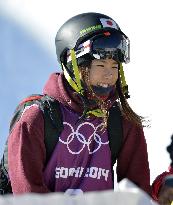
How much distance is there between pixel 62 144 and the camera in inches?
161

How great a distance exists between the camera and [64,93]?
4.31 meters

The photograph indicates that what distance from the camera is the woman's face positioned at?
13.9 feet

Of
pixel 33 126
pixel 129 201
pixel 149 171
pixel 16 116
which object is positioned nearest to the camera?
pixel 129 201

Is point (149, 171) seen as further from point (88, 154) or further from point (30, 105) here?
point (30, 105)

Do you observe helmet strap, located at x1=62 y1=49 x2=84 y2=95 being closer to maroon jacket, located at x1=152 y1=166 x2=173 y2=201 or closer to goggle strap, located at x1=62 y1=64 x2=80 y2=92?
goggle strap, located at x1=62 y1=64 x2=80 y2=92

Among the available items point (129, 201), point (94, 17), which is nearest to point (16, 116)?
point (94, 17)

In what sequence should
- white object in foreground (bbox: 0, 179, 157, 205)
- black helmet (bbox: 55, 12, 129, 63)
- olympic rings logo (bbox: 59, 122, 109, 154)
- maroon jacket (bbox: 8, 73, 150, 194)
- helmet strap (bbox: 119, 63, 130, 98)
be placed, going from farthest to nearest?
helmet strap (bbox: 119, 63, 130, 98)
black helmet (bbox: 55, 12, 129, 63)
olympic rings logo (bbox: 59, 122, 109, 154)
maroon jacket (bbox: 8, 73, 150, 194)
white object in foreground (bbox: 0, 179, 157, 205)

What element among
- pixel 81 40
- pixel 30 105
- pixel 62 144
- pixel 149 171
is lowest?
pixel 149 171

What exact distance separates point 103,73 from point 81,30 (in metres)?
0.57

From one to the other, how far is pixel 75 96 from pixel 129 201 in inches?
139

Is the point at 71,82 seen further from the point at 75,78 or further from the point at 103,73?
the point at 103,73

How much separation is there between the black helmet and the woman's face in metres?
0.23

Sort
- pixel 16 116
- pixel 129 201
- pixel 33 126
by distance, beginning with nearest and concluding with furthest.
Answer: pixel 129 201
pixel 33 126
pixel 16 116

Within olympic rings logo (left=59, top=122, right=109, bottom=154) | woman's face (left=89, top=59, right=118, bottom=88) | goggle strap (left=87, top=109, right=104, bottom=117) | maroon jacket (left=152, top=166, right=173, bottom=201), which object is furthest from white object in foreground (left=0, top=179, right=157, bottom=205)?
maroon jacket (left=152, top=166, right=173, bottom=201)
